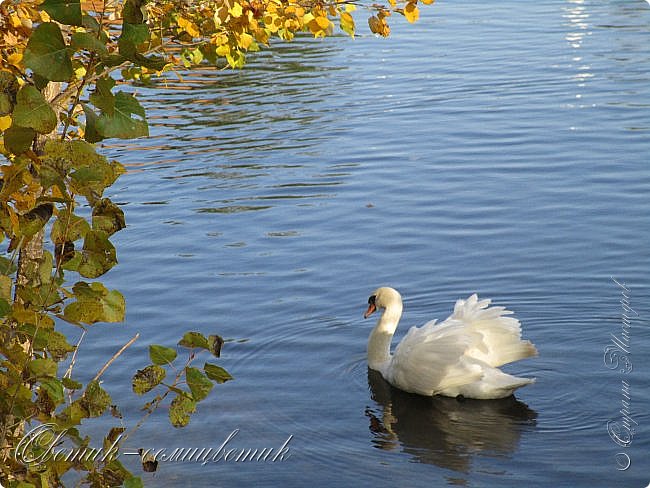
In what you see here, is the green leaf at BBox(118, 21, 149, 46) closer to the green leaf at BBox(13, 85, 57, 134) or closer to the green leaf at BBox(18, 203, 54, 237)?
the green leaf at BBox(13, 85, 57, 134)

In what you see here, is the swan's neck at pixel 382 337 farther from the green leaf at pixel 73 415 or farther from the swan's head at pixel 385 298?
the green leaf at pixel 73 415

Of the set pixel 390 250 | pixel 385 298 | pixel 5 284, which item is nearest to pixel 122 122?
pixel 5 284

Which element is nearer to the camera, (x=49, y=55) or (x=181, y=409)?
(x=49, y=55)

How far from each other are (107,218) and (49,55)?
0.54 m

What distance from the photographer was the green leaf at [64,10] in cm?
268

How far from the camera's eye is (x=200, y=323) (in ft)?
31.8

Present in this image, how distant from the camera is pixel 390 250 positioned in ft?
37.9

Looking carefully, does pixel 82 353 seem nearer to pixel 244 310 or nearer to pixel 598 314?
pixel 244 310

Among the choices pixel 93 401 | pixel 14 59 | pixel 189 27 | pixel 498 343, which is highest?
pixel 14 59

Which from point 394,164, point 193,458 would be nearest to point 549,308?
point 193,458

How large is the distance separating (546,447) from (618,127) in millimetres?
10179

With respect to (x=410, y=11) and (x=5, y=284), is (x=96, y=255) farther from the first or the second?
(x=410, y=11)

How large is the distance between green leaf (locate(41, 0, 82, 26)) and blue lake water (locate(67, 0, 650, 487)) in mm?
4695

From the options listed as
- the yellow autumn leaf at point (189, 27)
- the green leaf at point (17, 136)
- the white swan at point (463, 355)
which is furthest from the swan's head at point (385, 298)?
the green leaf at point (17, 136)
